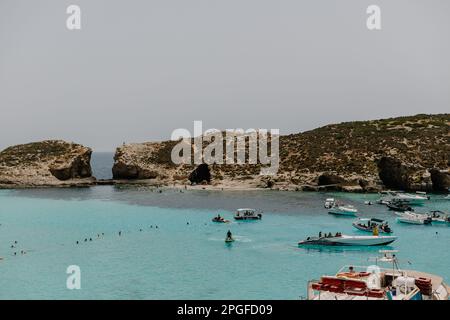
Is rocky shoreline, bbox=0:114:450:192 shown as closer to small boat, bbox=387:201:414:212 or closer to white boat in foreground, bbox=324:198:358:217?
small boat, bbox=387:201:414:212

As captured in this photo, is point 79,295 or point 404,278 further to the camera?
point 79,295

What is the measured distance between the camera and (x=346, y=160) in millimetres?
120062

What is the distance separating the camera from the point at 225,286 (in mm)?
35781

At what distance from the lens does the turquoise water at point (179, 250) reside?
35719mm

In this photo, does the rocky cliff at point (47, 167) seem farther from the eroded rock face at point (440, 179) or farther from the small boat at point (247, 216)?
the eroded rock face at point (440, 179)

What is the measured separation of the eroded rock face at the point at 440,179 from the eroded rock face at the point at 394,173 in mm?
5538

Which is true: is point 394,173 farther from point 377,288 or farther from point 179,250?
point 377,288

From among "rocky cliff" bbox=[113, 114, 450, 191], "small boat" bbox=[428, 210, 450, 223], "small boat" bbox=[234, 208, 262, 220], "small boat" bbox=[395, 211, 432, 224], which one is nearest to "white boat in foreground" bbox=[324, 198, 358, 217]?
"small boat" bbox=[395, 211, 432, 224]

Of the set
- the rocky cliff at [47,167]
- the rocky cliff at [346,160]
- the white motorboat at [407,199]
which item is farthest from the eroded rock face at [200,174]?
the white motorboat at [407,199]

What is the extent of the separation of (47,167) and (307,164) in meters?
76.0

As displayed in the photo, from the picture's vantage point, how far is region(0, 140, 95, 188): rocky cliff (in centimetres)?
12656
